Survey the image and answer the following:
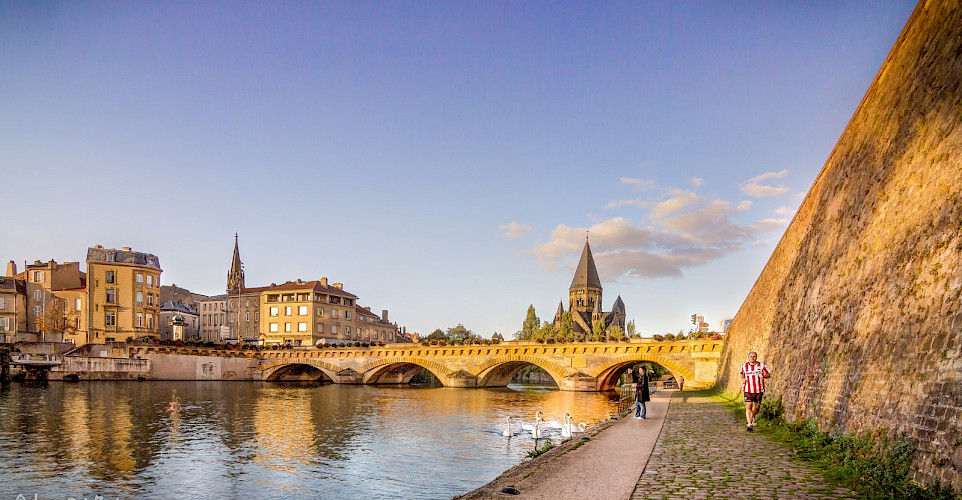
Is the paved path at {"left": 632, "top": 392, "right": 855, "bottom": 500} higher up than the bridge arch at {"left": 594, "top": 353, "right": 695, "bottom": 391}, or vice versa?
the paved path at {"left": 632, "top": 392, "right": 855, "bottom": 500}

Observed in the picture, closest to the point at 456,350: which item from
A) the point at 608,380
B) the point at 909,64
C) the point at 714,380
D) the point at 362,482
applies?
the point at 608,380

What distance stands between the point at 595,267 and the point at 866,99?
14559 cm

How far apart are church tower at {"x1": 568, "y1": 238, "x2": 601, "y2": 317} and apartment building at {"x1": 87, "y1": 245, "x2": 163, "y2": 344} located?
315ft

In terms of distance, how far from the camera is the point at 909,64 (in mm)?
14867

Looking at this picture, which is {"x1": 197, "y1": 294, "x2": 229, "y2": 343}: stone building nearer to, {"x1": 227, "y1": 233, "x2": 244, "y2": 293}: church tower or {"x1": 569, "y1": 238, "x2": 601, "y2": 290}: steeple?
{"x1": 227, "y1": 233, "x2": 244, "y2": 293}: church tower

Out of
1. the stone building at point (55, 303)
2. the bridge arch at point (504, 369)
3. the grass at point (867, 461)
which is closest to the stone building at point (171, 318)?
the stone building at point (55, 303)

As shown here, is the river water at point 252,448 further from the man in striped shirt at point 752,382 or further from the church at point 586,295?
the church at point 586,295

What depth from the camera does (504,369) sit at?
72.1 meters

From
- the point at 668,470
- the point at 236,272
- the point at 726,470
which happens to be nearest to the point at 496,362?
the point at 668,470

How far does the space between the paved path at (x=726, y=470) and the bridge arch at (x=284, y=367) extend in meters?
64.6

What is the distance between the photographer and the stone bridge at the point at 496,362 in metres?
55.7

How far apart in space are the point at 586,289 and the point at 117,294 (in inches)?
4023

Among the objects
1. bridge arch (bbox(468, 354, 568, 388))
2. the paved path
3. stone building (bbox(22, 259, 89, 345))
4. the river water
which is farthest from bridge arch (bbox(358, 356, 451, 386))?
the paved path

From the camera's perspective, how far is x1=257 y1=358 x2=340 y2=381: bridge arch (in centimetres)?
Result: 7775
